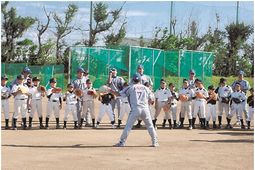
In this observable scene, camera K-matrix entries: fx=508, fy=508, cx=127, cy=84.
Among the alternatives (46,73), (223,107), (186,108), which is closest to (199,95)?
(186,108)

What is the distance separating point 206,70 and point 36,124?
17146mm

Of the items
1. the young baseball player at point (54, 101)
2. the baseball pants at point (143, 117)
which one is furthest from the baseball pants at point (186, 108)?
the baseball pants at point (143, 117)

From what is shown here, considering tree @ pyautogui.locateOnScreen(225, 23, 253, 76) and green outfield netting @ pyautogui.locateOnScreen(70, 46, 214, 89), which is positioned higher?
tree @ pyautogui.locateOnScreen(225, 23, 253, 76)

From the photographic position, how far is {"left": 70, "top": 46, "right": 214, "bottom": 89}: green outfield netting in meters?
30.4

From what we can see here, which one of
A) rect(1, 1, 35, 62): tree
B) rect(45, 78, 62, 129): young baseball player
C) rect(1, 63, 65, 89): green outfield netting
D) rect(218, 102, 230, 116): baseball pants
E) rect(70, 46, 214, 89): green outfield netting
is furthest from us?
Answer: rect(1, 1, 35, 62): tree

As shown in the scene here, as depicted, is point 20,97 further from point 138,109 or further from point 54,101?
point 138,109

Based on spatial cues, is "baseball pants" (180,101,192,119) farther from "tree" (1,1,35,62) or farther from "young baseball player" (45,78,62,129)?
"tree" (1,1,35,62)

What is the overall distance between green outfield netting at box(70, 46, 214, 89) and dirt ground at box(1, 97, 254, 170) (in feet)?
47.7

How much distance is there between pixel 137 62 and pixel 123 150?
62.3ft

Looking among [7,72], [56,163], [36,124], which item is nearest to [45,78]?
[7,72]

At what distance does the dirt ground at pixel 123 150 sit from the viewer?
955 centimetres

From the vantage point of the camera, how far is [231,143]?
1298cm

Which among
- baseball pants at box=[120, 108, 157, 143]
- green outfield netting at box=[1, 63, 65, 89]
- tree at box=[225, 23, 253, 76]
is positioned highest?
tree at box=[225, 23, 253, 76]

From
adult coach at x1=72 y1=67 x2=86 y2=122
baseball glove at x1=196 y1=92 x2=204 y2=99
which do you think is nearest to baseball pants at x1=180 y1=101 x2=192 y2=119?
baseball glove at x1=196 y1=92 x2=204 y2=99
